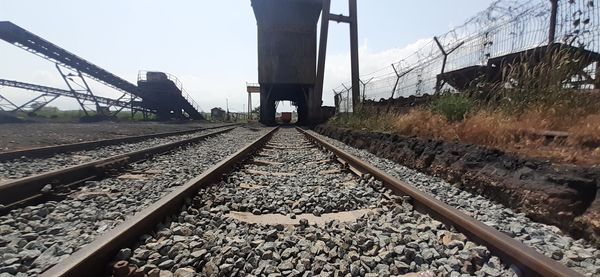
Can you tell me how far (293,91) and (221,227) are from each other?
29356 millimetres

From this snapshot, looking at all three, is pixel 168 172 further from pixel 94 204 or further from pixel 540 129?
pixel 540 129

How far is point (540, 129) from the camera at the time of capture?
14.8 feet

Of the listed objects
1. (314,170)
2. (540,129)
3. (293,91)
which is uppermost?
(293,91)

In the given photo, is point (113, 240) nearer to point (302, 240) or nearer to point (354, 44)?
point (302, 240)

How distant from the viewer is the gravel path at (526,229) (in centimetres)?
210

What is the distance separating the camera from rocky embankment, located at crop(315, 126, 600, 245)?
2.64 metres

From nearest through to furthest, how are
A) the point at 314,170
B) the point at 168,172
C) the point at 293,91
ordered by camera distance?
1. the point at 168,172
2. the point at 314,170
3. the point at 293,91

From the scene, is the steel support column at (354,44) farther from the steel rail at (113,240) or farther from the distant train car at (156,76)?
the distant train car at (156,76)

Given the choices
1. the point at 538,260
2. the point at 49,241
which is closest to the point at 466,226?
the point at 538,260

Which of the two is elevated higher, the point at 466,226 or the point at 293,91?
the point at 293,91

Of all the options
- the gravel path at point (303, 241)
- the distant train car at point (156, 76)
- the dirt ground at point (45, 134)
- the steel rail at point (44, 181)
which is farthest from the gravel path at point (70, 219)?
the distant train car at point (156, 76)

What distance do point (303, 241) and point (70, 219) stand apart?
1925 millimetres

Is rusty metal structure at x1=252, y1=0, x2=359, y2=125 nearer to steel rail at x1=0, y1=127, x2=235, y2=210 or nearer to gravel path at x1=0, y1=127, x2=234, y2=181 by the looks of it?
gravel path at x1=0, y1=127, x2=234, y2=181

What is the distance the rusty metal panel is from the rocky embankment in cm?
2192
